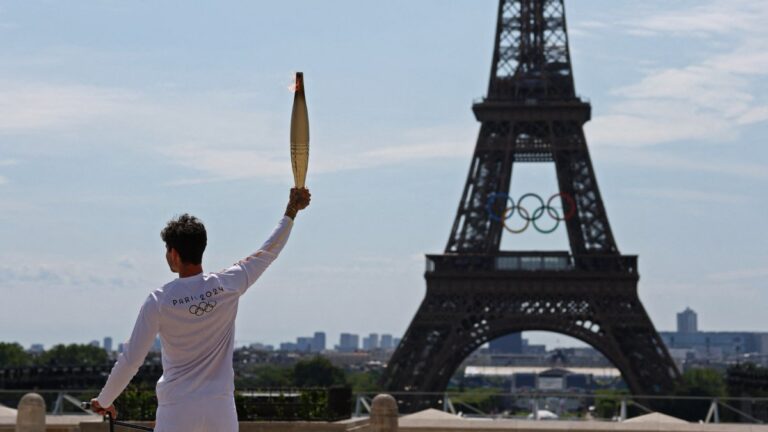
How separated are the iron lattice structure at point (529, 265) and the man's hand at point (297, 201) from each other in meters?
62.2

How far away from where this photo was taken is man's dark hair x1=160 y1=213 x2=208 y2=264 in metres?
7.36

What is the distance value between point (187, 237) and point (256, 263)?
0.47 meters

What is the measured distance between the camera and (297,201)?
8031mm

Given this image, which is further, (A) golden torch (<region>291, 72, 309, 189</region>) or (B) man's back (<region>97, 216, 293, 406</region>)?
(A) golden torch (<region>291, 72, 309, 189</region>)

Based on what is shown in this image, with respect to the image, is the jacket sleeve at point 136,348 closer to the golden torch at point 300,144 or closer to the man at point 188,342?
the man at point 188,342

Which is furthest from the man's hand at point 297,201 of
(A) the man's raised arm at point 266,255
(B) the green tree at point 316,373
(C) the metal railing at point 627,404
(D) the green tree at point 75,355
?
(D) the green tree at point 75,355

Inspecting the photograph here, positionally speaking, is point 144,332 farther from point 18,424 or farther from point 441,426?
point 441,426

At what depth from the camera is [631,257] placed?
236 ft

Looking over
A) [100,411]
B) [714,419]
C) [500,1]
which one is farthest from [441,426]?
[500,1]

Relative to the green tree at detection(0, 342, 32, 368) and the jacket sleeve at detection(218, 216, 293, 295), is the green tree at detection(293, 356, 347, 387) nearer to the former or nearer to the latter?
the green tree at detection(0, 342, 32, 368)

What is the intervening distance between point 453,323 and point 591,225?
9.08m

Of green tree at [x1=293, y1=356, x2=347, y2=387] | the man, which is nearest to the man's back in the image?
the man

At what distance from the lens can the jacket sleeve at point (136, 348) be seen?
7.25 m

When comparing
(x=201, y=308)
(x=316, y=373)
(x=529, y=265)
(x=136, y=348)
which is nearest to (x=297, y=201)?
(x=201, y=308)
